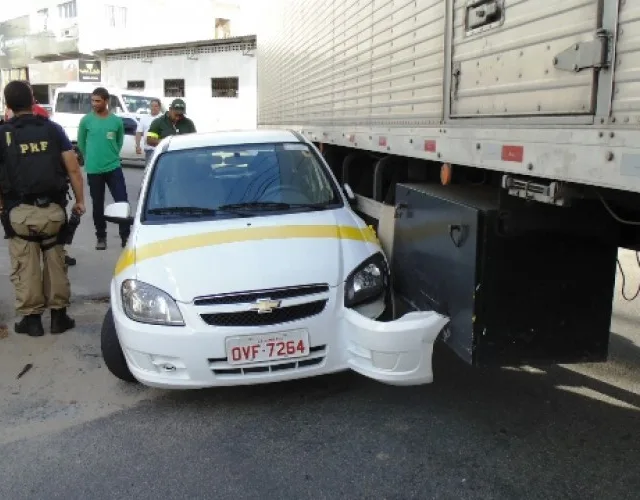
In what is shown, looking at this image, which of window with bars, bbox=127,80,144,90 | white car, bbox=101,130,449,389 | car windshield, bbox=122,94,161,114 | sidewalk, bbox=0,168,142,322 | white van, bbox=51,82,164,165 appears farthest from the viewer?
window with bars, bbox=127,80,144,90

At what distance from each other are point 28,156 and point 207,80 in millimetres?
25225

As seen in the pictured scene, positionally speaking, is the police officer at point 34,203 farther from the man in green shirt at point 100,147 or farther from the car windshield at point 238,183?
the man in green shirt at point 100,147

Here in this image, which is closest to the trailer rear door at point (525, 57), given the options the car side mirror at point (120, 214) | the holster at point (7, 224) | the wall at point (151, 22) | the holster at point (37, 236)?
the car side mirror at point (120, 214)

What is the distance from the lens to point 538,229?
121 inches

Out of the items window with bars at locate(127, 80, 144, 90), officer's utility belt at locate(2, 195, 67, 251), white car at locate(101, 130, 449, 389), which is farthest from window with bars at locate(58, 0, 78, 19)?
white car at locate(101, 130, 449, 389)

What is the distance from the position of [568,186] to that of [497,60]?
0.70 metres

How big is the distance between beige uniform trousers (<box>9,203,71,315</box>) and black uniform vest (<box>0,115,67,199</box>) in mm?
156

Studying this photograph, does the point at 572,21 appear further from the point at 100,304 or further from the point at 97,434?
the point at 100,304

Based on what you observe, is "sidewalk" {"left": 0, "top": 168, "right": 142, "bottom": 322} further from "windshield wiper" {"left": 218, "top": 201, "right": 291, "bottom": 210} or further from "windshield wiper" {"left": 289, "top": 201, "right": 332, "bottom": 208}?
"windshield wiper" {"left": 289, "top": 201, "right": 332, "bottom": 208}

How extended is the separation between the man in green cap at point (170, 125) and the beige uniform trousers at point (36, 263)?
3.38 metres

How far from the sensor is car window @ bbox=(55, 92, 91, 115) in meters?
18.6

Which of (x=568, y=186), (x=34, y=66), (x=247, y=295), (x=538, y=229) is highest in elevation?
(x=34, y=66)

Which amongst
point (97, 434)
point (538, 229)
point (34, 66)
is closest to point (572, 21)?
point (538, 229)

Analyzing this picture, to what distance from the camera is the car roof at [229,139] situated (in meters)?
5.04
